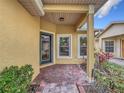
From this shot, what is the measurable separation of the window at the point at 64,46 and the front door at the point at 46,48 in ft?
2.97

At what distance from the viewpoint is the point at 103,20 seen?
2959 centimetres

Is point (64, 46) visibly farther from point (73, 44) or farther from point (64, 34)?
point (64, 34)

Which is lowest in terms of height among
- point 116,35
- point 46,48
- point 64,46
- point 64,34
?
point 46,48

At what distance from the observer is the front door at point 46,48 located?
9535mm

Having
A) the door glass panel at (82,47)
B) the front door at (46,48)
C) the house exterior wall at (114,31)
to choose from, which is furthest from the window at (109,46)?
the front door at (46,48)

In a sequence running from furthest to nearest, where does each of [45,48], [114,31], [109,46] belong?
[109,46] → [114,31] → [45,48]

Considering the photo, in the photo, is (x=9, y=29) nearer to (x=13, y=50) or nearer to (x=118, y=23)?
(x=13, y=50)

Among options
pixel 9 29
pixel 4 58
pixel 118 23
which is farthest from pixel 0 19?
pixel 118 23

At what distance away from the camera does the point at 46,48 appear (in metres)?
10.2

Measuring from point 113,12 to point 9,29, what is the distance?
26.1 m

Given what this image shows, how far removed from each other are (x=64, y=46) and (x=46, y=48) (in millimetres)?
1792

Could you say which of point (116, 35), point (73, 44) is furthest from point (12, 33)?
point (116, 35)

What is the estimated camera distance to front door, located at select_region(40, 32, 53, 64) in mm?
9535

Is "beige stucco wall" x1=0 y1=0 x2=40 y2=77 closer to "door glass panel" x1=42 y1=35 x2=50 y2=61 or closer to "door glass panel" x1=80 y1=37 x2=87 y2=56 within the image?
"door glass panel" x1=42 y1=35 x2=50 y2=61
